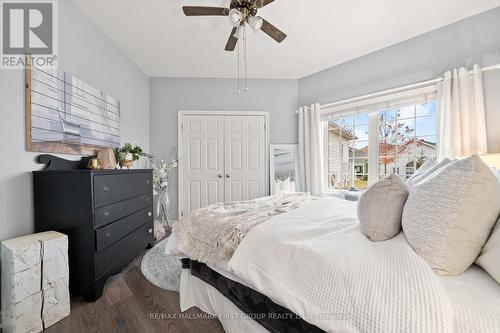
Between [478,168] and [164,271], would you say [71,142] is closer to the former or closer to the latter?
[164,271]

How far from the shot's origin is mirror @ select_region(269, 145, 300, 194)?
3.50 meters

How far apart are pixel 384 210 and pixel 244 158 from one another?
2.74 meters

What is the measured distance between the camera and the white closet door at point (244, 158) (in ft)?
11.6

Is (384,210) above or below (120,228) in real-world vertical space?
above

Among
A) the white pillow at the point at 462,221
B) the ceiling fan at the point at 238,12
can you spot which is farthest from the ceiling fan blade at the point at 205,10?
the white pillow at the point at 462,221

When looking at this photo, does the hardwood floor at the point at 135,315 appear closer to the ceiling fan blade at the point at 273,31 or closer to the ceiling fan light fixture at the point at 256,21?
the ceiling fan light fixture at the point at 256,21

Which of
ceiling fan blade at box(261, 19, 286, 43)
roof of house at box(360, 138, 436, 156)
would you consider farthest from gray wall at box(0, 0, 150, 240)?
Result: roof of house at box(360, 138, 436, 156)

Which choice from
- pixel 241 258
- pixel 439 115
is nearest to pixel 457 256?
pixel 241 258

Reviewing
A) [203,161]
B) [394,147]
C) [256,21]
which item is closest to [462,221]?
[256,21]

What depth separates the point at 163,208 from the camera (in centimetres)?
327

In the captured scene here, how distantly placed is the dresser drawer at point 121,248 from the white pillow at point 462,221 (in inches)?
82.2

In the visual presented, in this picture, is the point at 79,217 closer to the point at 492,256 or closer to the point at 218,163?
the point at 218,163

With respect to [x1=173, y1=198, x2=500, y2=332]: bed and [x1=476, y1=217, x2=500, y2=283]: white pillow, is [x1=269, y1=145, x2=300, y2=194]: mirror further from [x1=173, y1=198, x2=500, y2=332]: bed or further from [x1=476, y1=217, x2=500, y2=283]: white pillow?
[x1=476, y1=217, x2=500, y2=283]: white pillow

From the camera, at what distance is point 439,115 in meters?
2.30
